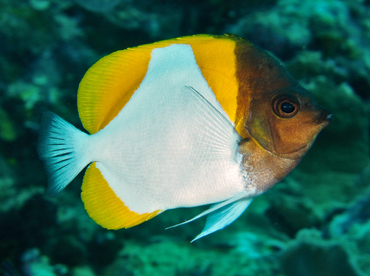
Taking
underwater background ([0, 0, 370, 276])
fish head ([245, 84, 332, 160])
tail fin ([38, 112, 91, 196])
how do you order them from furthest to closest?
underwater background ([0, 0, 370, 276]) < tail fin ([38, 112, 91, 196]) < fish head ([245, 84, 332, 160])

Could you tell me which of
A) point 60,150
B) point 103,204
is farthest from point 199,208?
point 60,150

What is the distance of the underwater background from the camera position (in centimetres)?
185

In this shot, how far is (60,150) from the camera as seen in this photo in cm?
95

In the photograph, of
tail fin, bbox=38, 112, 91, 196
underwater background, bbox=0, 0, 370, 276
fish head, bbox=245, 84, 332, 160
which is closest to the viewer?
fish head, bbox=245, 84, 332, 160

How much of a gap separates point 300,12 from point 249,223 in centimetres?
229

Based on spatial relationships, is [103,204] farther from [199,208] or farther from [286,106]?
[199,208]

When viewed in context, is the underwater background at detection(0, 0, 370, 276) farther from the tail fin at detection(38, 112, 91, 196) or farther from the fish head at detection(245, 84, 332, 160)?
the fish head at detection(245, 84, 332, 160)

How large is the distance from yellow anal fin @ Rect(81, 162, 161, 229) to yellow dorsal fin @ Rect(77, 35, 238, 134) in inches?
7.7

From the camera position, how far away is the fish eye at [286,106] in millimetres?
816

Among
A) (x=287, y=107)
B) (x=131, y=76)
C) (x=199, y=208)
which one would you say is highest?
(x=131, y=76)

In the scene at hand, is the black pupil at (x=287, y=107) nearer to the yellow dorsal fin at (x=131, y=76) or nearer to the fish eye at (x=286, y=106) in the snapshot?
the fish eye at (x=286, y=106)

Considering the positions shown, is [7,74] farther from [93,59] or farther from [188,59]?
[188,59]

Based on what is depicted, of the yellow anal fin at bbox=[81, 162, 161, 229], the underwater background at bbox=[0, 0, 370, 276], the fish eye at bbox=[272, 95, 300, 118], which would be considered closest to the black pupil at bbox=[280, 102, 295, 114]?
the fish eye at bbox=[272, 95, 300, 118]

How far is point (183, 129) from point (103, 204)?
445 millimetres
